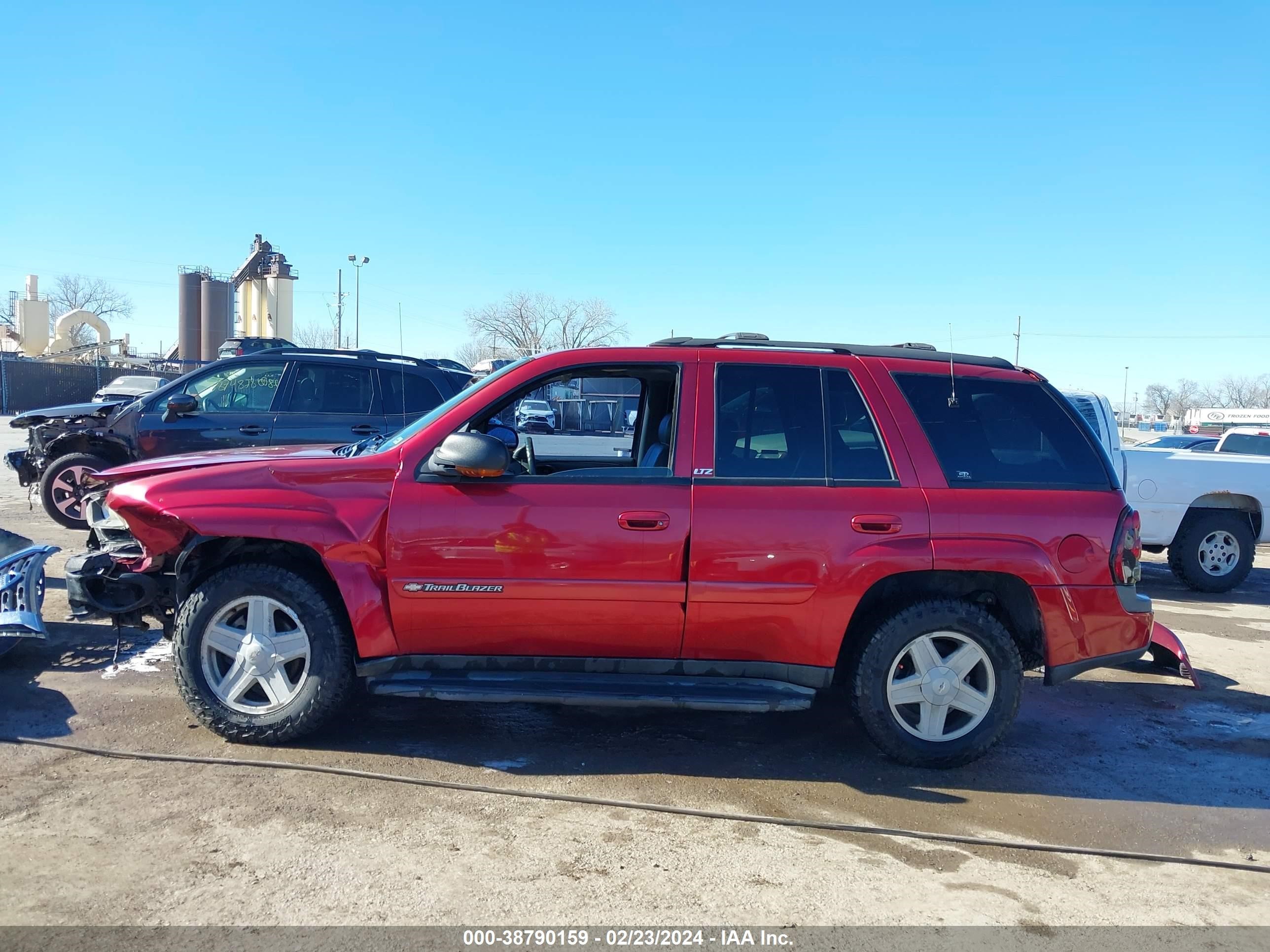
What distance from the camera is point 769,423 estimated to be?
4.44m

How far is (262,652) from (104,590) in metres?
0.92

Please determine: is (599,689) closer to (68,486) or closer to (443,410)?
(443,410)

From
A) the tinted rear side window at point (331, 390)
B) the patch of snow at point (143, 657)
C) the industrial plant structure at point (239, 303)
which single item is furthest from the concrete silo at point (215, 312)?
the patch of snow at point (143, 657)

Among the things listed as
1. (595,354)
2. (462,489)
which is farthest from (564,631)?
(595,354)

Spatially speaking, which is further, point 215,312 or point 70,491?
point 215,312

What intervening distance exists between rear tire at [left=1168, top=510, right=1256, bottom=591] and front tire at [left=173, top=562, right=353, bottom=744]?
8499 mm

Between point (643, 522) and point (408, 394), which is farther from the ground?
point (408, 394)

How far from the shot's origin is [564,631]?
427 cm

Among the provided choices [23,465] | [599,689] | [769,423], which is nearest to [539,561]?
[599,689]

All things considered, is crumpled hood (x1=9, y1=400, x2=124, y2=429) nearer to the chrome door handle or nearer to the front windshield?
the front windshield

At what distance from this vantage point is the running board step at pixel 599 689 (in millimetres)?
4133

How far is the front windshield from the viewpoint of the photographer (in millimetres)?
4438

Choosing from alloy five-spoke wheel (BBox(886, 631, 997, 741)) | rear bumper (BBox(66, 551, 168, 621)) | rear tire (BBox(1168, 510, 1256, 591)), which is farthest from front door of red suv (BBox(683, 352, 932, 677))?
rear tire (BBox(1168, 510, 1256, 591))

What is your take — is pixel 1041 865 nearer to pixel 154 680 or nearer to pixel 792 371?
pixel 792 371
